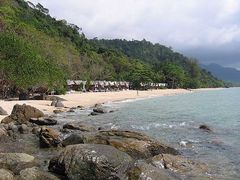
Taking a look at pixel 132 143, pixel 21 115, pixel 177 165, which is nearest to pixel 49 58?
pixel 21 115

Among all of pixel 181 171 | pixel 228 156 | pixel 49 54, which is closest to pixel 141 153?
pixel 181 171

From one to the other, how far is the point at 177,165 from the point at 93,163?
3.96 metres

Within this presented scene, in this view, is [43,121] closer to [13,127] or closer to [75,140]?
[13,127]

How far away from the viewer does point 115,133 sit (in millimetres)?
16734

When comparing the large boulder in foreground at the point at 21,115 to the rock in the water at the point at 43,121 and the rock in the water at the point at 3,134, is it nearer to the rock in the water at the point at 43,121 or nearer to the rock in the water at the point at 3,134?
the rock in the water at the point at 43,121

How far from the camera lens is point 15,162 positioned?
1392 centimetres

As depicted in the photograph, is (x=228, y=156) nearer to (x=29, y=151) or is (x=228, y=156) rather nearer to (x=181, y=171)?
(x=181, y=171)

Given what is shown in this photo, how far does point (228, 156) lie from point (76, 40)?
133 metres

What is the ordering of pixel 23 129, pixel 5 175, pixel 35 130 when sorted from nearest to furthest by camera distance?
1. pixel 5 175
2. pixel 35 130
3. pixel 23 129

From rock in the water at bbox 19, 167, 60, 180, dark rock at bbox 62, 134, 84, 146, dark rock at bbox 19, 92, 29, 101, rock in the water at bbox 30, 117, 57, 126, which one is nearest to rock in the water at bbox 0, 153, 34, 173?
rock in the water at bbox 19, 167, 60, 180

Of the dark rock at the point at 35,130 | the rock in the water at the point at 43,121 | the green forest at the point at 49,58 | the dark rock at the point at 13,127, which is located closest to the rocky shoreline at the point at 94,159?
the dark rock at the point at 35,130

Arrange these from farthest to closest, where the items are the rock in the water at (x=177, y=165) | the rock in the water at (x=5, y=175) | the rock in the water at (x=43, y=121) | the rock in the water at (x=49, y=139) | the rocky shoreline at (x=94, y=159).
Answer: the rock in the water at (x=43, y=121), the rock in the water at (x=49, y=139), the rock in the water at (x=177, y=165), the rock in the water at (x=5, y=175), the rocky shoreline at (x=94, y=159)

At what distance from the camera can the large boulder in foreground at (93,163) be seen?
459 inches

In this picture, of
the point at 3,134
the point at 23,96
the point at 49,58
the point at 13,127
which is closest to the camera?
the point at 3,134
